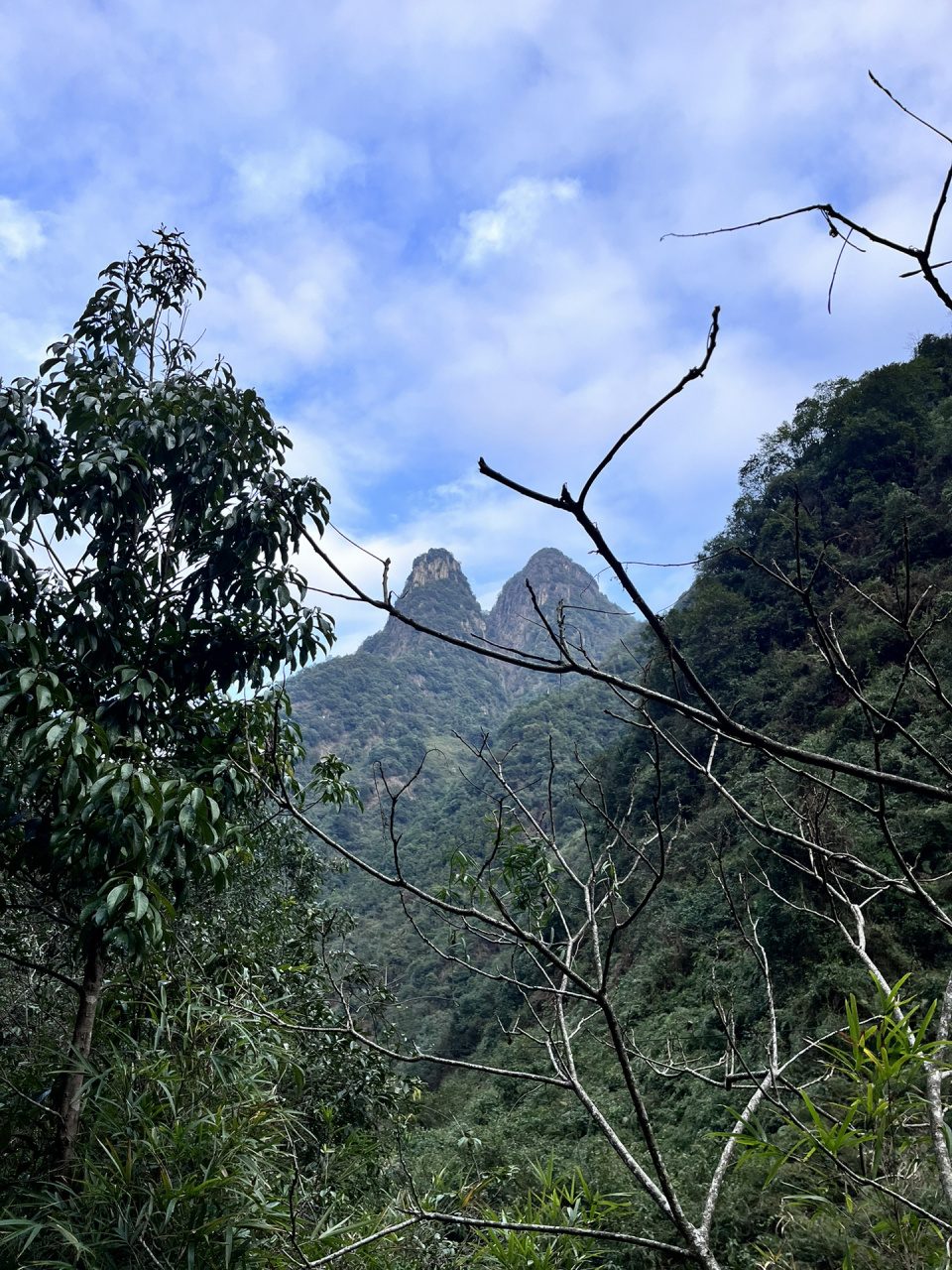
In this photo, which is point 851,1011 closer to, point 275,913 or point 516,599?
point 275,913

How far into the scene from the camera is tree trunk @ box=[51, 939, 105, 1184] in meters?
2.18

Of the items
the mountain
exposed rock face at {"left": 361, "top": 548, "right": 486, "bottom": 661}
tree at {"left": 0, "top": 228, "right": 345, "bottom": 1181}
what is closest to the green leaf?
tree at {"left": 0, "top": 228, "right": 345, "bottom": 1181}

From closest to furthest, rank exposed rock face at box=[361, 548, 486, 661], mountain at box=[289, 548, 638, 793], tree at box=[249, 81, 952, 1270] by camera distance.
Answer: tree at box=[249, 81, 952, 1270], mountain at box=[289, 548, 638, 793], exposed rock face at box=[361, 548, 486, 661]

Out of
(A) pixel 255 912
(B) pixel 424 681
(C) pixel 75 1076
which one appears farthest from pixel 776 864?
(B) pixel 424 681

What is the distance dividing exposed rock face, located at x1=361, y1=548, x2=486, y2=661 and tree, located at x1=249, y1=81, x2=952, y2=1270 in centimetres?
5221

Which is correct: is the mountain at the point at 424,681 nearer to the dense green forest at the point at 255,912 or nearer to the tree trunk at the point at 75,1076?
the dense green forest at the point at 255,912

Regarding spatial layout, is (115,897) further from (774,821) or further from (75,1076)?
(774,821)

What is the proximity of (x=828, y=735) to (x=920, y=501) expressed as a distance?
23.8ft

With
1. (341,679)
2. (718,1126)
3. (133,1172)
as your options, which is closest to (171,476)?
(133,1172)

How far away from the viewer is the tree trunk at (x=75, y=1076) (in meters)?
2.18

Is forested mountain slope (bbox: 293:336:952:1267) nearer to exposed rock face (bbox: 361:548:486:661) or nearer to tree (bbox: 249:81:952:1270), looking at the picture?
tree (bbox: 249:81:952:1270)

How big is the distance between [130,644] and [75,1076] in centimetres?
141

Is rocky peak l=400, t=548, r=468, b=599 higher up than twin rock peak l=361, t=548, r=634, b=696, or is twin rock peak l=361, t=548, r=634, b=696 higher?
rocky peak l=400, t=548, r=468, b=599

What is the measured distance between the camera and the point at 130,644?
8.50 feet
